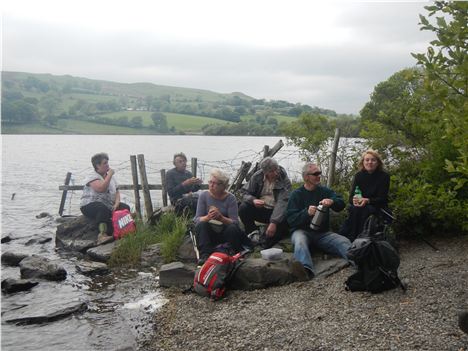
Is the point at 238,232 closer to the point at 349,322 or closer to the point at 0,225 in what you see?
the point at 349,322

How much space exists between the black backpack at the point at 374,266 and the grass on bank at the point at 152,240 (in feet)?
13.4

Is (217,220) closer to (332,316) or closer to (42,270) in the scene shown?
(332,316)

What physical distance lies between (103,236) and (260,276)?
16.1 feet

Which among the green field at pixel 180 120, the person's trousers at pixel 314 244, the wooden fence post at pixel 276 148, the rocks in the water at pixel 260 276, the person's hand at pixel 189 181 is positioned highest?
the green field at pixel 180 120

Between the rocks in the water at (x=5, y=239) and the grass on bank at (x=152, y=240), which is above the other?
the grass on bank at (x=152, y=240)

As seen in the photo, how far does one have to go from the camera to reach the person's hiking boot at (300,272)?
266 inches

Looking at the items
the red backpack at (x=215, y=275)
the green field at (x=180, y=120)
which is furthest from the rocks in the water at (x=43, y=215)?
the green field at (x=180, y=120)

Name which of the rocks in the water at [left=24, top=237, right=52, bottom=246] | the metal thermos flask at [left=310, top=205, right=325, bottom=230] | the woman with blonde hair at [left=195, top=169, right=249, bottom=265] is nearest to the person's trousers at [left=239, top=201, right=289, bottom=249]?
the woman with blonde hair at [left=195, top=169, right=249, bottom=265]

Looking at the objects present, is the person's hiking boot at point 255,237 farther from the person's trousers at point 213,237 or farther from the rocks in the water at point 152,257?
the rocks in the water at point 152,257

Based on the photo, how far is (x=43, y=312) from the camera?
266 inches

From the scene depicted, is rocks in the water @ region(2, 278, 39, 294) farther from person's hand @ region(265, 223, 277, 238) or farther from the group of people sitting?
person's hand @ region(265, 223, 277, 238)

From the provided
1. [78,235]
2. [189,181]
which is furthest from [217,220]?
[78,235]

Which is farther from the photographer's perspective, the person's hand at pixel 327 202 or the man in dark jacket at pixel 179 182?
the man in dark jacket at pixel 179 182

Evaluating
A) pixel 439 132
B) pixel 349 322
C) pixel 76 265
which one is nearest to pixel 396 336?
pixel 349 322
